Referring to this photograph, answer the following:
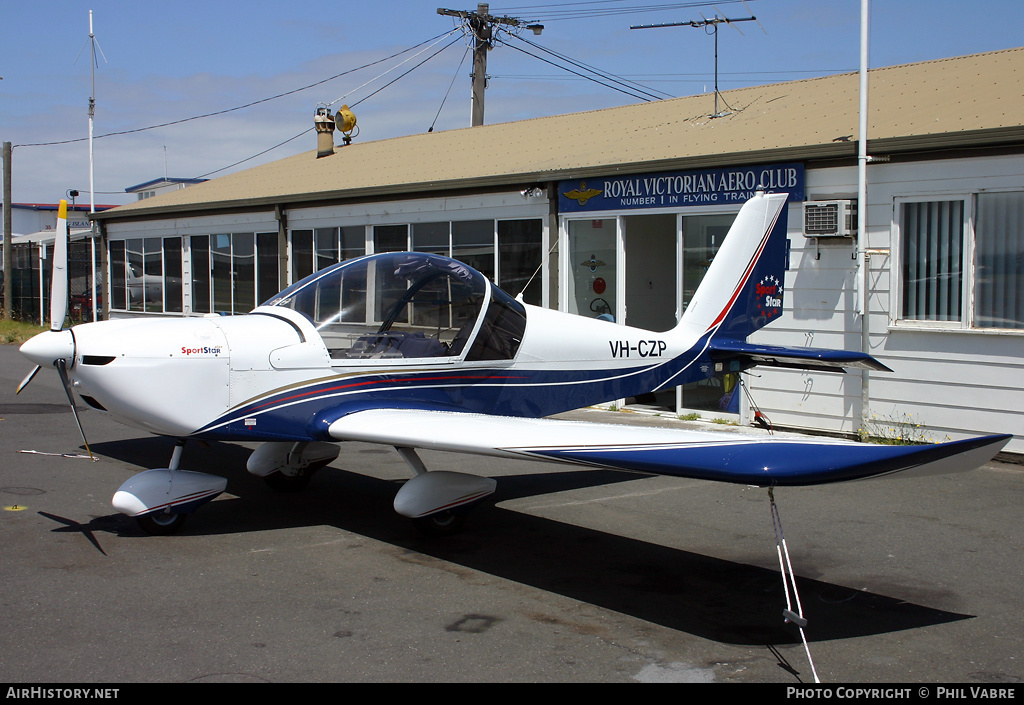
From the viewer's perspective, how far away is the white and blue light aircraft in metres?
4.62

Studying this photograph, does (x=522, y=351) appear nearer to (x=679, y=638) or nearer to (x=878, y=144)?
(x=679, y=638)

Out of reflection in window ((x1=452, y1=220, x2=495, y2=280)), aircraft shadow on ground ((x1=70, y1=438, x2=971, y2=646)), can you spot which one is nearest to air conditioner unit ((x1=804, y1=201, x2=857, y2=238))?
aircraft shadow on ground ((x1=70, y1=438, x2=971, y2=646))

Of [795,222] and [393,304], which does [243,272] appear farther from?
[393,304]

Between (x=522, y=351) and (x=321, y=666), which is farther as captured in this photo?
(x=522, y=351)

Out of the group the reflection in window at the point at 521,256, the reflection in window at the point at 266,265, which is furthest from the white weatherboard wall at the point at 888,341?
the reflection in window at the point at 266,265

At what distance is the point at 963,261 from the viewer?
28.7 ft

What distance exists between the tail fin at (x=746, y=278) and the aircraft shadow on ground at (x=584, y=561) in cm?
176

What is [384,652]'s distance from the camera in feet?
12.9

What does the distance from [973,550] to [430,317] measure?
4040mm

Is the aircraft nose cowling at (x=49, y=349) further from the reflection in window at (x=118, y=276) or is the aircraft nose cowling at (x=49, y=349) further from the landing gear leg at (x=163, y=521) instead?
the reflection in window at (x=118, y=276)

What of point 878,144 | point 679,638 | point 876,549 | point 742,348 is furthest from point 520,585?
point 878,144

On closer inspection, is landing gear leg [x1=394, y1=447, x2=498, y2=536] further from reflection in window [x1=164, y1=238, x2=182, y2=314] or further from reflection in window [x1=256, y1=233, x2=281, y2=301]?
reflection in window [x1=164, y1=238, x2=182, y2=314]

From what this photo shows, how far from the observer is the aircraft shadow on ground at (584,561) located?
4453mm

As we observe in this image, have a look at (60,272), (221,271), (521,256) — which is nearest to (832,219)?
(521,256)
